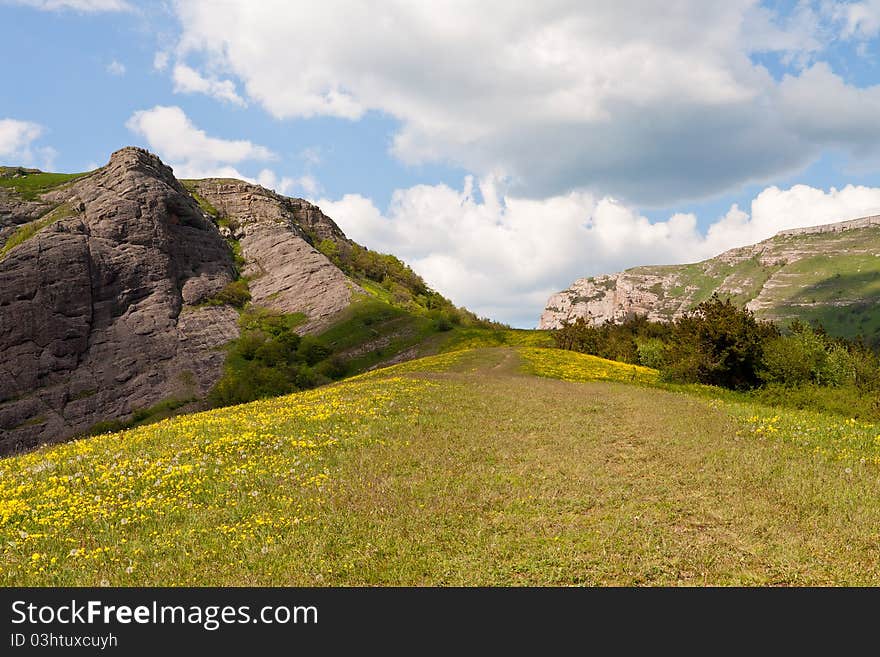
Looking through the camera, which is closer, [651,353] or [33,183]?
[651,353]

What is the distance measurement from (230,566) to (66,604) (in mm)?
2456

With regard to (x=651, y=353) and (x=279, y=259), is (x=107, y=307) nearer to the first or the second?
(x=279, y=259)

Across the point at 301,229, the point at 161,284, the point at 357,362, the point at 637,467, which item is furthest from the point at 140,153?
the point at 637,467

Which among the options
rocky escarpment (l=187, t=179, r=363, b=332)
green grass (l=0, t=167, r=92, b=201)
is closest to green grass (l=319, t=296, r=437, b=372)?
rocky escarpment (l=187, t=179, r=363, b=332)

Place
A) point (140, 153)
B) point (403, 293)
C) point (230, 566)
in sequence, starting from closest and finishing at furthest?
point (230, 566), point (140, 153), point (403, 293)

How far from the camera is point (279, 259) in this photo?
156125 mm

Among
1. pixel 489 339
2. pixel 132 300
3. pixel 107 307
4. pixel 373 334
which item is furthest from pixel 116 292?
pixel 489 339

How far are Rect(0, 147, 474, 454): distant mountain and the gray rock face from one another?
293 millimetres

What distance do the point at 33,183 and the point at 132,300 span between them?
2514 inches

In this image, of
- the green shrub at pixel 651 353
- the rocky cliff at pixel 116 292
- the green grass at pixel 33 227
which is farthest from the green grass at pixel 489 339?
the green grass at pixel 33 227

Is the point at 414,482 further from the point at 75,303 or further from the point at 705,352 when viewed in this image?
the point at 75,303

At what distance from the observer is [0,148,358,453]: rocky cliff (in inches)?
3863

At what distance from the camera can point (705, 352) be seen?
149ft

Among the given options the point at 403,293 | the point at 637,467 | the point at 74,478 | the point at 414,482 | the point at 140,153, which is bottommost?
the point at 637,467
